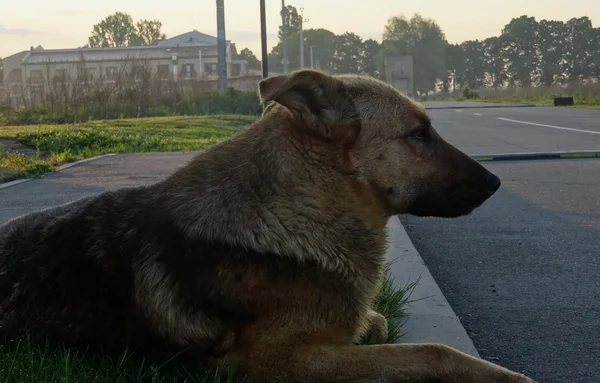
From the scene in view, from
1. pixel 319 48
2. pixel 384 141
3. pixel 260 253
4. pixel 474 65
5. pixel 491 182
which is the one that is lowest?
pixel 260 253

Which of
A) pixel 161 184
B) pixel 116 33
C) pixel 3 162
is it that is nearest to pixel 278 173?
pixel 161 184

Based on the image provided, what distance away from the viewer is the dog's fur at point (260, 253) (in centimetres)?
278

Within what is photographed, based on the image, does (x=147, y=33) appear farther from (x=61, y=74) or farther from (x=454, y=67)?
(x=61, y=74)

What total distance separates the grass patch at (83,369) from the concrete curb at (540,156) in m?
9.76

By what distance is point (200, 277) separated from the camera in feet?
9.23

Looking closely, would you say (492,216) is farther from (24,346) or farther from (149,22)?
(149,22)

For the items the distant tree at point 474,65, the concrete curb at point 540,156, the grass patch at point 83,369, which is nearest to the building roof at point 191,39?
the distant tree at point 474,65

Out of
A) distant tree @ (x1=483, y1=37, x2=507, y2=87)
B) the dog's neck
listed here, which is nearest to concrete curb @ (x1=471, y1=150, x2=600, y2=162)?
the dog's neck

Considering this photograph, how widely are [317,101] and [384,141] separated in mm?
391

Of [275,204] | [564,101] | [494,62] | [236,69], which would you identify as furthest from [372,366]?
[494,62]

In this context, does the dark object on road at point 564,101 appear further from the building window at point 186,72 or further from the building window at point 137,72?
the building window at point 137,72

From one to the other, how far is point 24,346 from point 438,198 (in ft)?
6.74

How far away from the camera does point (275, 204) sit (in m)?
3.00

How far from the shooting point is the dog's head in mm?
3168
